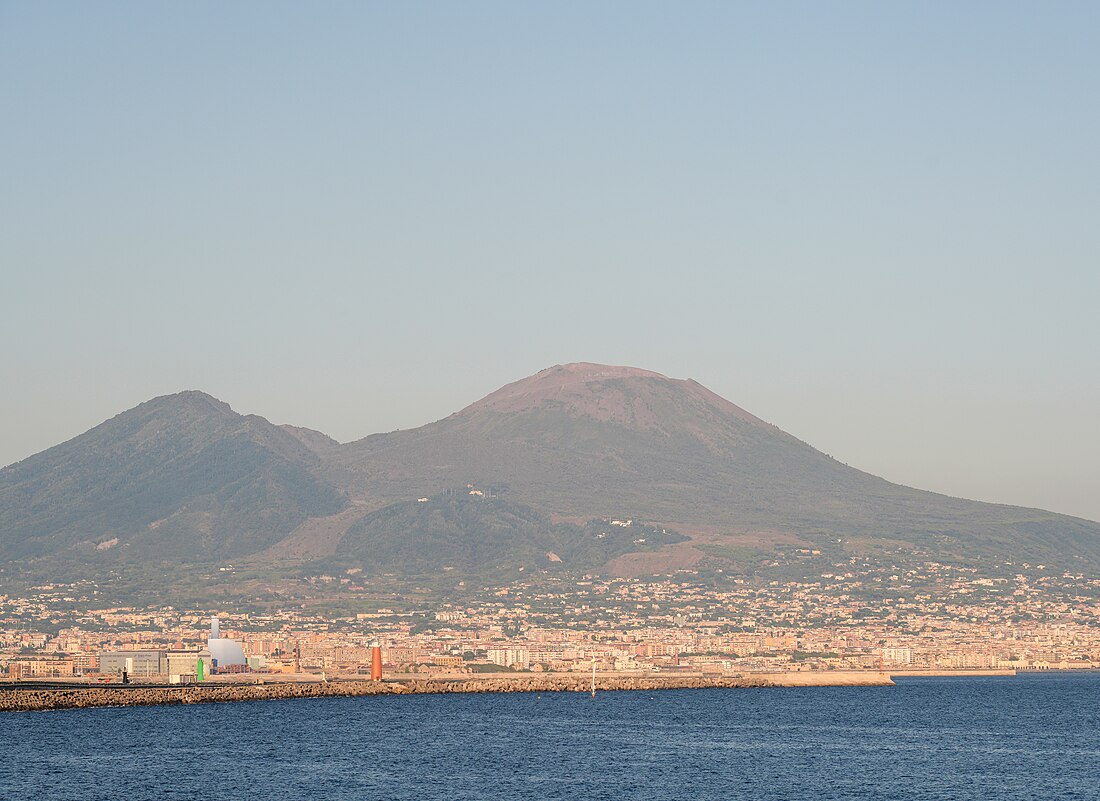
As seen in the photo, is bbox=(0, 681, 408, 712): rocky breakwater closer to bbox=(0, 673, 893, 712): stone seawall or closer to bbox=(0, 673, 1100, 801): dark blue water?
bbox=(0, 673, 893, 712): stone seawall

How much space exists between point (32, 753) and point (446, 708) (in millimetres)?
58874

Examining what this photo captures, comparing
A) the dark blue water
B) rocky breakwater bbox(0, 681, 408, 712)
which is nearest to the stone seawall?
rocky breakwater bbox(0, 681, 408, 712)

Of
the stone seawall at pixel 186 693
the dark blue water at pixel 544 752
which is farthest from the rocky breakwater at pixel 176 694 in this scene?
the dark blue water at pixel 544 752

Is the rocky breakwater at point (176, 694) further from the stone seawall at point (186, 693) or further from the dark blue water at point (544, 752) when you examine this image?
the dark blue water at point (544, 752)

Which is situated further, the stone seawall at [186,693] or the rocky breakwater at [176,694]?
the stone seawall at [186,693]

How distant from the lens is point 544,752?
389 ft

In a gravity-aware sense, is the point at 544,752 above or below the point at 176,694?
below

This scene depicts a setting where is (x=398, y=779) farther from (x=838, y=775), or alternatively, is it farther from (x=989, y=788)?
(x=989, y=788)

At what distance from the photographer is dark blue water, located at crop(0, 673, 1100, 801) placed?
97812 mm

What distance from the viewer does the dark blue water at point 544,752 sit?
9781 cm

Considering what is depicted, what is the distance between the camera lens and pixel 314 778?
102188 millimetres

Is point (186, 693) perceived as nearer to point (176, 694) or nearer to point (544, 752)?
point (176, 694)

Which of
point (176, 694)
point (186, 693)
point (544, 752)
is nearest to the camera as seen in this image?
point (544, 752)

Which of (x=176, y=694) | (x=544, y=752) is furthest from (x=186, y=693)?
(x=544, y=752)
